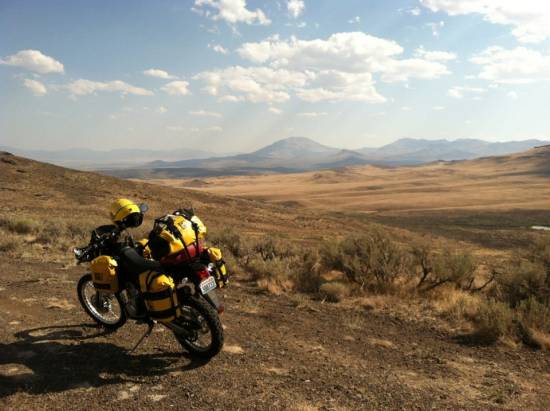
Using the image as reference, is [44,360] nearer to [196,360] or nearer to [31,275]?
[196,360]

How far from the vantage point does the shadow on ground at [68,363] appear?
15.2 feet

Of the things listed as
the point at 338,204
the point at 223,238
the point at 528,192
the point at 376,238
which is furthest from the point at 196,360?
the point at 528,192

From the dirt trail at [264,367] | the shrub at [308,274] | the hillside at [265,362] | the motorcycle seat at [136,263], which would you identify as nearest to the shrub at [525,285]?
the hillside at [265,362]

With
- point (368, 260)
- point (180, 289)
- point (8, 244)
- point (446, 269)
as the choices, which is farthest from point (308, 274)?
point (8, 244)

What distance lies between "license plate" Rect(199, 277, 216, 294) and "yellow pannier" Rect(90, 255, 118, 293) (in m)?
1.26

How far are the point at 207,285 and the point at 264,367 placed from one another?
120cm

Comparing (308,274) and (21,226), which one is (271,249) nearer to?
(308,274)

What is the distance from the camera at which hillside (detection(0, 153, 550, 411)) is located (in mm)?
4480

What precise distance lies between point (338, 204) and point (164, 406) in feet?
188

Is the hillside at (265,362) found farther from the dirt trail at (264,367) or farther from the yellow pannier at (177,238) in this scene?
the yellow pannier at (177,238)

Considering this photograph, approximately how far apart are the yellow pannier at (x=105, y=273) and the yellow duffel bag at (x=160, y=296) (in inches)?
25.4

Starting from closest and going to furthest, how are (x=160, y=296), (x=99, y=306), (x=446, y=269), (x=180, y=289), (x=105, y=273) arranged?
1. (x=160, y=296)
2. (x=180, y=289)
3. (x=105, y=273)
4. (x=99, y=306)
5. (x=446, y=269)

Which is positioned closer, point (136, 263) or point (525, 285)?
point (136, 263)

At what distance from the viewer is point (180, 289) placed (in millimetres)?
5043
